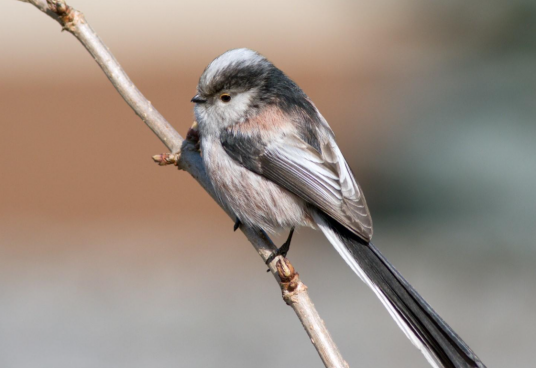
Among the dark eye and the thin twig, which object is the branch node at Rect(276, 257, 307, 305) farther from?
the dark eye

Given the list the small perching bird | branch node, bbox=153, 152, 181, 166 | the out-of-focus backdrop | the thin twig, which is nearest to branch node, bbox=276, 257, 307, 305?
the thin twig

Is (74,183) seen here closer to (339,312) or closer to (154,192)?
(154,192)

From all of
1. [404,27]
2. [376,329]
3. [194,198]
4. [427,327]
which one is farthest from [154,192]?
[427,327]

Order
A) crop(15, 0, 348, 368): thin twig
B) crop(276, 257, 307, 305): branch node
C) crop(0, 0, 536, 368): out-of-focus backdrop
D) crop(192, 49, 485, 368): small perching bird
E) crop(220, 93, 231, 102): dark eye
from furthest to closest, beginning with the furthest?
crop(0, 0, 536, 368): out-of-focus backdrop
crop(220, 93, 231, 102): dark eye
crop(192, 49, 485, 368): small perching bird
crop(276, 257, 307, 305): branch node
crop(15, 0, 348, 368): thin twig

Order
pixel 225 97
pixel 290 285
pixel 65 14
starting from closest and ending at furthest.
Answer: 1. pixel 290 285
2. pixel 65 14
3. pixel 225 97

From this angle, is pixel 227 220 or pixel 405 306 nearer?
pixel 405 306

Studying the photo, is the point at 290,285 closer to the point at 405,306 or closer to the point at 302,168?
the point at 405,306

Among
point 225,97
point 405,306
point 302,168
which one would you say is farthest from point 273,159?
point 405,306
